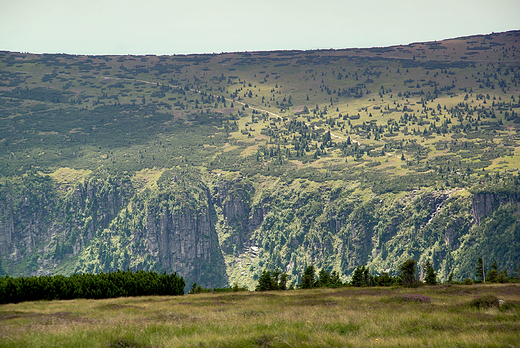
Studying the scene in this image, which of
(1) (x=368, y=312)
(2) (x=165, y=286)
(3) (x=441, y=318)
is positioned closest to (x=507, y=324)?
(3) (x=441, y=318)

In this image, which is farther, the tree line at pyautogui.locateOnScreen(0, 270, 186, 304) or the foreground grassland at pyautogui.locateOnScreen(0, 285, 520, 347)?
the tree line at pyautogui.locateOnScreen(0, 270, 186, 304)

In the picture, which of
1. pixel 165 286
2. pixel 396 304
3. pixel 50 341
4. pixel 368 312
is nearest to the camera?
pixel 50 341

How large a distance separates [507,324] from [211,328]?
1390 centimetres

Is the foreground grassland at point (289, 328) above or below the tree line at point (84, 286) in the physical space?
above

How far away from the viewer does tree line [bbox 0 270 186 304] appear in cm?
5203

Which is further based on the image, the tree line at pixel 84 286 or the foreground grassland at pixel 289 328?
the tree line at pixel 84 286

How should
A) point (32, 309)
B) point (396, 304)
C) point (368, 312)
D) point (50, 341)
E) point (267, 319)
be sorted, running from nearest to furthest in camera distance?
point (50, 341) → point (267, 319) → point (368, 312) → point (396, 304) → point (32, 309)

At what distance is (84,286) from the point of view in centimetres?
5806

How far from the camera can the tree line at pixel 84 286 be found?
52031mm

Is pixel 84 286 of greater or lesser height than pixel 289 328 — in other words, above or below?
below

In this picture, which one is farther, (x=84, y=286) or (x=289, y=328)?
(x=84, y=286)

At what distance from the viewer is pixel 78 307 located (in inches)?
1656

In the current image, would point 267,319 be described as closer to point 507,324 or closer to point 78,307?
point 507,324

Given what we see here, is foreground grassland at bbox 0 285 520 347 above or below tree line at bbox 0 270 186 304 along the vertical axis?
above
